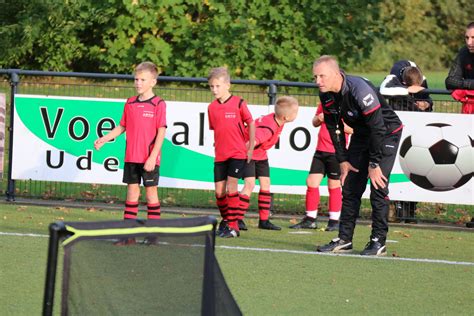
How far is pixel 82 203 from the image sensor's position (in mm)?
14688

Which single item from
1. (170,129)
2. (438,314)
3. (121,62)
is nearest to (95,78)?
(170,129)

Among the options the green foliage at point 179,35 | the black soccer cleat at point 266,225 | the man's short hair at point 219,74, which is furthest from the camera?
the green foliage at point 179,35

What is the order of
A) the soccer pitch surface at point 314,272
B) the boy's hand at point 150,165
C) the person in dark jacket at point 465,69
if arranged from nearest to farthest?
the soccer pitch surface at point 314,272
the boy's hand at point 150,165
the person in dark jacket at point 465,69

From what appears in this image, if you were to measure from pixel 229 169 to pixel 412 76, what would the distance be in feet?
8.74

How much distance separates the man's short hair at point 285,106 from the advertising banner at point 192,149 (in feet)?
2.53

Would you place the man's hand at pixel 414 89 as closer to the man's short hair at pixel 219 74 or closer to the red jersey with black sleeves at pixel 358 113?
the man's short hair at pixel 219 74

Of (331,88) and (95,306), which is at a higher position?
(331,88)


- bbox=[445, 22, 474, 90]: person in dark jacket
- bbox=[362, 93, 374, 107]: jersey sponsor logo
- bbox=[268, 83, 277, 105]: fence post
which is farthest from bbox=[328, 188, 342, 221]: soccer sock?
bbox=[362, 93, 374, 107]: jersey sponsor logo

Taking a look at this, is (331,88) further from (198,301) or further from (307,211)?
(198,301)

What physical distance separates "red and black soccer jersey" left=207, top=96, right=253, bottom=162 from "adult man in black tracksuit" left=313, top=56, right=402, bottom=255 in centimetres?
150

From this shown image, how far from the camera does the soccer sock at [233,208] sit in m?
12.2

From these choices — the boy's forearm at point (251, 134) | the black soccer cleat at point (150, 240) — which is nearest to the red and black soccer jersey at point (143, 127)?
the boy's forearm at point (251, 134)

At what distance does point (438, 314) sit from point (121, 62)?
1968 centimetres

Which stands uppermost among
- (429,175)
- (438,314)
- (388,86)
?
(388,86)
